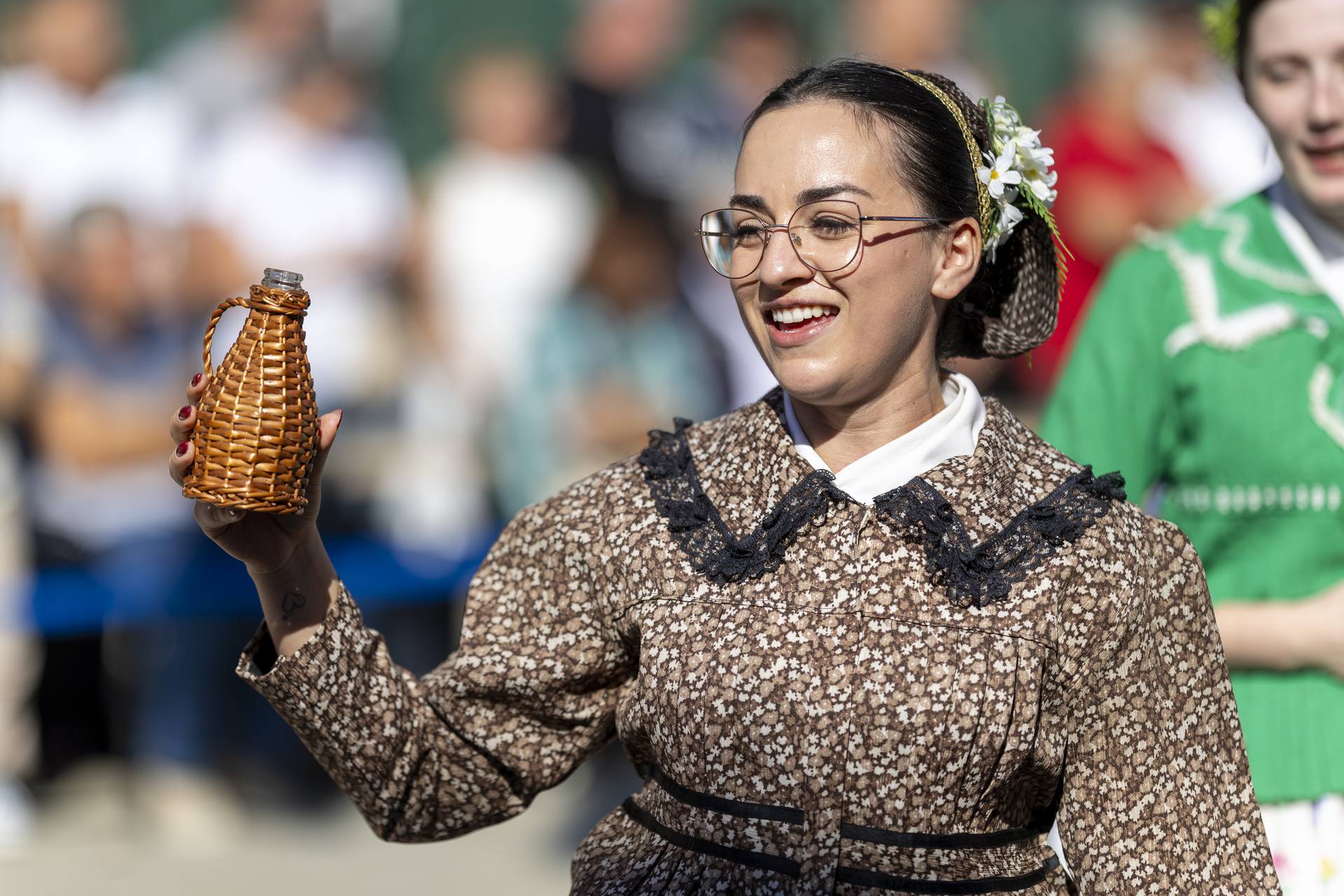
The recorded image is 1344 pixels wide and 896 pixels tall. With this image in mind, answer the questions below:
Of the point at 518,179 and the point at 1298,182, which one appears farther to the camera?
the point at 518,179

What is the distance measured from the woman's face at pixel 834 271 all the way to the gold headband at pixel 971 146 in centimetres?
12

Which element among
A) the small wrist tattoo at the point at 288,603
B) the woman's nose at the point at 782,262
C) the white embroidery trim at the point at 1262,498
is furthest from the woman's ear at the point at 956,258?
the small wrist tattoo at the point at 288,603

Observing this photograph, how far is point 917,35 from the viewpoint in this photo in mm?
6926

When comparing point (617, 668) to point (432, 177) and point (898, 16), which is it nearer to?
point (432, 177)

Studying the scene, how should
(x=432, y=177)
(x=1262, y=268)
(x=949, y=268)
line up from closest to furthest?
1. (x=949, y=268)
2. (x=1262, y=268)
3. (x=432, y=177)

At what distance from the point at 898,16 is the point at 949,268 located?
4.93 metres

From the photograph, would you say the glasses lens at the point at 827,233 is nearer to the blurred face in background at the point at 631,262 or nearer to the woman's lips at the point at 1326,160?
the woman's lips at the point at 1326,160

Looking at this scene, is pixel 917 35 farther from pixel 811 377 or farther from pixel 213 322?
pixel 213 322

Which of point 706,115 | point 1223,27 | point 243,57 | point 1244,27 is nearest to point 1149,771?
point 1244,27

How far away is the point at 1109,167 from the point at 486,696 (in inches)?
206

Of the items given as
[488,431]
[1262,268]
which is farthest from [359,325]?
[1262,268]

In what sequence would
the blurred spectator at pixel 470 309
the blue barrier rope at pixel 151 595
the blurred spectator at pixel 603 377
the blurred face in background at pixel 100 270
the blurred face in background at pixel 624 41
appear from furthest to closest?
1. the blurred face in background at pixel 624 41
2. the blurred spectator at pixel 470 309
3. the blurred spectator at pixel 603 377
4. the blue barrier rope at pixel 151 595
5. the blurred face in background at pixel 100 270

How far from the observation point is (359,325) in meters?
6.23

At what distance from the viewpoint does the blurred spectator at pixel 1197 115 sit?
7.14 m
